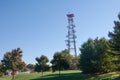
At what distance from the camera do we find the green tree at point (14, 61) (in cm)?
6925

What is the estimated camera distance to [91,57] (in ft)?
216

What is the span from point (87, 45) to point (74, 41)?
165ft

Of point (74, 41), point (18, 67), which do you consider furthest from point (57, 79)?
point (74, 41)

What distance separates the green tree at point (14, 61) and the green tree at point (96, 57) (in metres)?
13.8

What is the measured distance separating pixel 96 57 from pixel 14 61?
18346 mm

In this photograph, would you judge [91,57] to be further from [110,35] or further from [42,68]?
[42,68]

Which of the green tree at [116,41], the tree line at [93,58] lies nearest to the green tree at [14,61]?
the tree line at [93,58]

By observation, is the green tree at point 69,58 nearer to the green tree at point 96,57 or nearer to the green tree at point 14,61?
the green tree at point 96,57

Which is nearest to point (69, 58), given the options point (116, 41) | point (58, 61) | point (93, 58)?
point (58, 61)

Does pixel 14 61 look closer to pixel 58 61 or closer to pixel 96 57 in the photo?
pixel 58 61

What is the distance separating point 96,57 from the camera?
64938 mm

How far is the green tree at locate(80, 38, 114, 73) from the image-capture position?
63719mm

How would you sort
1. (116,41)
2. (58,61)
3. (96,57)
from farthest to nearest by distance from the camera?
(58,61) < (96,57) < (116,41)

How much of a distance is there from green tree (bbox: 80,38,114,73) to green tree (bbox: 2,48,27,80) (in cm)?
1379
